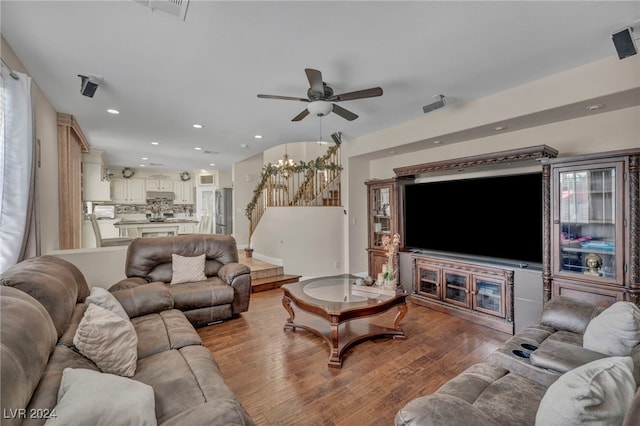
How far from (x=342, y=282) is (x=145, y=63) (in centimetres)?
314

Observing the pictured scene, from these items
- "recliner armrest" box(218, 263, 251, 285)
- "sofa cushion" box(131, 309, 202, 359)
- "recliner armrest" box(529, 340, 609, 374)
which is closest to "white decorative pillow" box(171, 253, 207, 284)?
"recliner armrest" box(218, 263, 251, 285)

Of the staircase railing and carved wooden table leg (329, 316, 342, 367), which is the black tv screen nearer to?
the staircase railing

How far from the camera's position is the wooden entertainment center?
99.0 inches

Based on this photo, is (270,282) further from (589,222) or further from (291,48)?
(589,222)

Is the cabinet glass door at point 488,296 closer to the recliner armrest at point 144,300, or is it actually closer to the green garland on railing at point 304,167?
the green garland on railing at point 304,167

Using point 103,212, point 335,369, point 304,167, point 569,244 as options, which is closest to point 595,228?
point 569,244

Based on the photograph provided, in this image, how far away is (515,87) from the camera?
3.02m

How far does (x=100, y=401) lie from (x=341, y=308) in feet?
6.30

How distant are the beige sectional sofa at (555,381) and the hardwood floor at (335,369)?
702 mm

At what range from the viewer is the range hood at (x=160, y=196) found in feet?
31.4

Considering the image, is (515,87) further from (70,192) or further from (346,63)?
(70,192)

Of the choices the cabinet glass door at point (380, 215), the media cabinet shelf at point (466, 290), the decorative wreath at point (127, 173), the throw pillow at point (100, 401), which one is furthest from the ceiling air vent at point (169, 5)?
the decorative wreath at point (127, 173)

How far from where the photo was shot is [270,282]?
16.4ft

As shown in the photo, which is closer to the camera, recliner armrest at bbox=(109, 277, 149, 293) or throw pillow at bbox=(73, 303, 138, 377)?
throw pillow at bbox=(73, 303, 138, 377)
